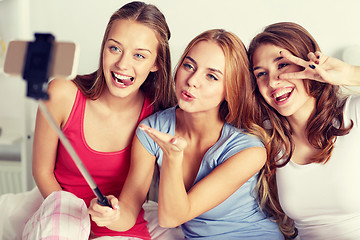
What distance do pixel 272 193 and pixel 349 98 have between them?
0.40 meters

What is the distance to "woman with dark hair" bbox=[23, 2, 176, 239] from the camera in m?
1.32

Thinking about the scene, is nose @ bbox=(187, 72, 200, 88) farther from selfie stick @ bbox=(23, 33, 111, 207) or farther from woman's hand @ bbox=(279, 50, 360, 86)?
selfie stick @ bbox=(23, 33, 111, 207)

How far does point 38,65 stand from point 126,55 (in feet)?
2.06

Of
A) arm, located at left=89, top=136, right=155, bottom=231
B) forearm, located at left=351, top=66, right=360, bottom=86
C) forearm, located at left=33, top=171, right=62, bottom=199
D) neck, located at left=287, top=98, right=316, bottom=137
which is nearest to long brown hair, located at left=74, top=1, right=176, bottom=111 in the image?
arm, located at left=89, top=136, right=155, bottom=231

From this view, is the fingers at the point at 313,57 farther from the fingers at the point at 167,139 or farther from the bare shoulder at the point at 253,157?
the fingers at the point at 167,139

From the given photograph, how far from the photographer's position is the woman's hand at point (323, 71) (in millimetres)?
1232

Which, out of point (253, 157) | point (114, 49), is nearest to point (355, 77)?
point (253, 157)

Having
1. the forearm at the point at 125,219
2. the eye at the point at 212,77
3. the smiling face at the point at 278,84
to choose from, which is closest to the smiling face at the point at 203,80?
the eye at the point at 212,77

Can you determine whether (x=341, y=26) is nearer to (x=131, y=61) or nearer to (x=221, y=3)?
(x=221, y=3)

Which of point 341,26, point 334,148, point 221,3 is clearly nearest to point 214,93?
point 334,148

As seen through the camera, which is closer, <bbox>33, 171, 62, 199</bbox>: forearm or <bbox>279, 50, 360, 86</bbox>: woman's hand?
<bbox>279, 50, 360, 86</bbox>: woman's hand

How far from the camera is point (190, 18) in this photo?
188cm

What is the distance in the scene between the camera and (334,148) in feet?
4.28

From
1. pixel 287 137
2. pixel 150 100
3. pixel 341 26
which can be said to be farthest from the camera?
pixel 341 26
